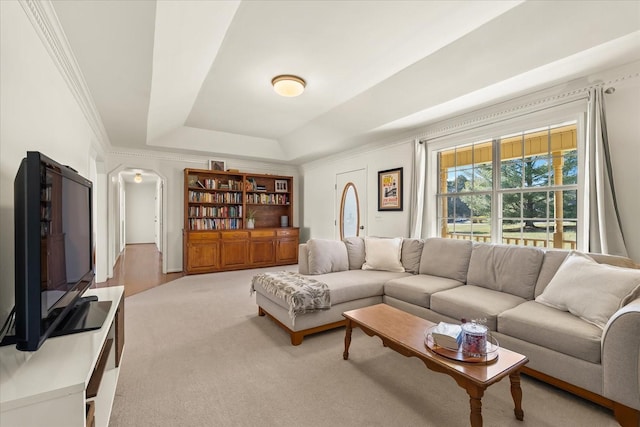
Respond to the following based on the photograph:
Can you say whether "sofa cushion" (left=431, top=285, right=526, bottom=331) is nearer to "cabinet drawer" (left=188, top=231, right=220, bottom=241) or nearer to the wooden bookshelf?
the wooden bookshelf

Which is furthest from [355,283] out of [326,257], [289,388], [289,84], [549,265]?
[289,84]

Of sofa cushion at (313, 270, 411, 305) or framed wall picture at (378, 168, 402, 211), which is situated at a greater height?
framed wall picture at (378, 168, 402, 211)

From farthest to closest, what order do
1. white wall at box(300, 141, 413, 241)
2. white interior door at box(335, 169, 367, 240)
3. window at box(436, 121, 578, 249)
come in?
white interior door at box(335, 169, 367, 240) < white wall at box(300, 141, 413, 241) < window at box(436, 121, 578, 249)

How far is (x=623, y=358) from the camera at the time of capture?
5.31 ft

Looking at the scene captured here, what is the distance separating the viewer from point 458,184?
3920mm

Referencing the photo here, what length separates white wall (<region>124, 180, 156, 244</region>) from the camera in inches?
427

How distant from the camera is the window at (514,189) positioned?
2.95 m

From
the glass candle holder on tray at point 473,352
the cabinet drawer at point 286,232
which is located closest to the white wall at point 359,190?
the cabinet drawer at point 286,232

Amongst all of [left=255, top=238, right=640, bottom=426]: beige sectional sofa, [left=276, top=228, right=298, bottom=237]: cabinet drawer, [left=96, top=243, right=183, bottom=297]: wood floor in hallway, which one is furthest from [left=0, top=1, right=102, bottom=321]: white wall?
[left=276, top=228, right=298, bottom=237]: cabinet drawer

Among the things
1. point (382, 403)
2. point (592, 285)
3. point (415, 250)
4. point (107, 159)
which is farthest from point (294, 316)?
point (107, 159)

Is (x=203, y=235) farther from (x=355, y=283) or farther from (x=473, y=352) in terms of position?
(x=473, y=352)

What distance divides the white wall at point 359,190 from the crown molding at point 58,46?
384 cm

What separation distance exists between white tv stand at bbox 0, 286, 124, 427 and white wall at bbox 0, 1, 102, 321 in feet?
1.46

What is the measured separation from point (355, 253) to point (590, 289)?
229 cm
